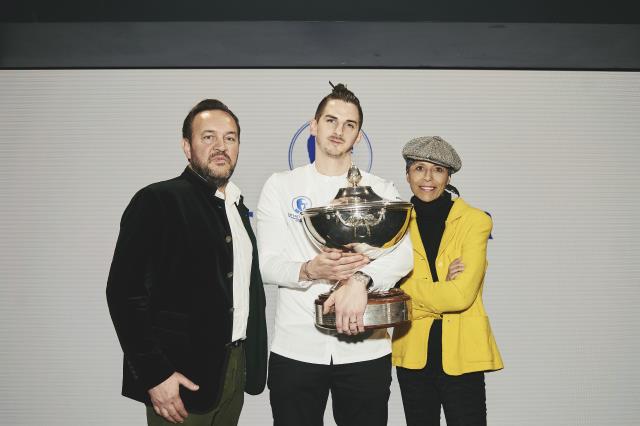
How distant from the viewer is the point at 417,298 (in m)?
1.78

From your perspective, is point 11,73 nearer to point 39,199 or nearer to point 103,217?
point 39,199

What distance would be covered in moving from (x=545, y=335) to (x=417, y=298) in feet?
3.58

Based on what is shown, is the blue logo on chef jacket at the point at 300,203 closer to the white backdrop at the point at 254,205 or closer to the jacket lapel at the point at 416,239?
the jacket lapel at the point at 416,239

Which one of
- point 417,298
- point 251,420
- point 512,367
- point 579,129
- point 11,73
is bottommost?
point 251,420

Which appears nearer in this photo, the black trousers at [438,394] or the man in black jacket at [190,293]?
the man in black jacket at [190,293]

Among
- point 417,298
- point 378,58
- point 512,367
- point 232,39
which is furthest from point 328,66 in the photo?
point 512,367

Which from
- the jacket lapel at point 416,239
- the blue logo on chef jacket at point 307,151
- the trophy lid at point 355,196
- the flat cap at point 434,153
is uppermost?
the blue logo on chef jacket at point 307,151

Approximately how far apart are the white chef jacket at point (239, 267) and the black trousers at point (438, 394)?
0.73 meters

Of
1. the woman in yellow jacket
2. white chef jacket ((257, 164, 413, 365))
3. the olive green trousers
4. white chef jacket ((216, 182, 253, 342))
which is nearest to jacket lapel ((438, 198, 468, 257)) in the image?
the woman in yellow jacket

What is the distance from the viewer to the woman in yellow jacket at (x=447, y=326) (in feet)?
5.76

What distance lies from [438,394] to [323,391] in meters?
0.53

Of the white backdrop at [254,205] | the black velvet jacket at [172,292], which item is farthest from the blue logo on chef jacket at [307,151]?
the black velvet jacket at [172,292]

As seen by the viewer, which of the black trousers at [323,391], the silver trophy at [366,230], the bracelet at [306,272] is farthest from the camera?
the black trousers at [323,391]

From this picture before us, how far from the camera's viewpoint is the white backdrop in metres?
2.38
